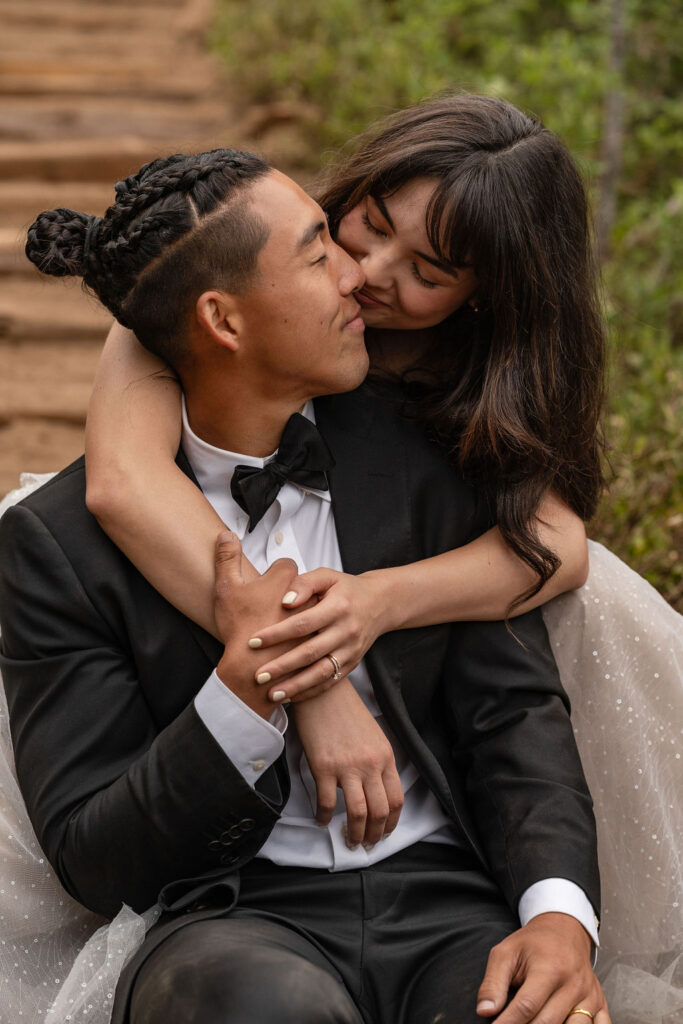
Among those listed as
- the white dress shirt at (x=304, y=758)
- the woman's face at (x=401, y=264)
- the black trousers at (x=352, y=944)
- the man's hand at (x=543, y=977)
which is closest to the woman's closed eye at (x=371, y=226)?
the woman's face at (x=401, y=264)

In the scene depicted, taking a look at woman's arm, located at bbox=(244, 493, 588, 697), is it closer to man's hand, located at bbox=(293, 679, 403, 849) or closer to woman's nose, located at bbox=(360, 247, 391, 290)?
man's hand, located at bbox=(293, 679, 403, 849)

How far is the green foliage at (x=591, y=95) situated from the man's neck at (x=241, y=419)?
134cm

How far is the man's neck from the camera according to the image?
74.7 inches

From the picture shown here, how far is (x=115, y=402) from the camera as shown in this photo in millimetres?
1870

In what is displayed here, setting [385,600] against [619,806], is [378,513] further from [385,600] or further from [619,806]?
[619,806]

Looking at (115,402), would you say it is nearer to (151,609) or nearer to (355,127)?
(151,609)

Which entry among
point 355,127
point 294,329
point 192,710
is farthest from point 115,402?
point 355,127

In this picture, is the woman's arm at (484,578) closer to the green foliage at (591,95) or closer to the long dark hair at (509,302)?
the long dark hair at (509,302)

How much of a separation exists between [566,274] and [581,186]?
17 centimetres

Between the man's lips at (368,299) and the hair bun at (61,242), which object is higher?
the hair bun at (61,242)

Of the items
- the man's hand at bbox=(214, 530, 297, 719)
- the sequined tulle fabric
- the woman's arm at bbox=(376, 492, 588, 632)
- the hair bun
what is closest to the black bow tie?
the man's hand at bbox=(214, 530, 297, 719)

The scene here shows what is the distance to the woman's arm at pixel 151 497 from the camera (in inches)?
67.6

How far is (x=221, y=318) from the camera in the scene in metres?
1.82

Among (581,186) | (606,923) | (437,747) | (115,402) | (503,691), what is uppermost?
(581,186)
